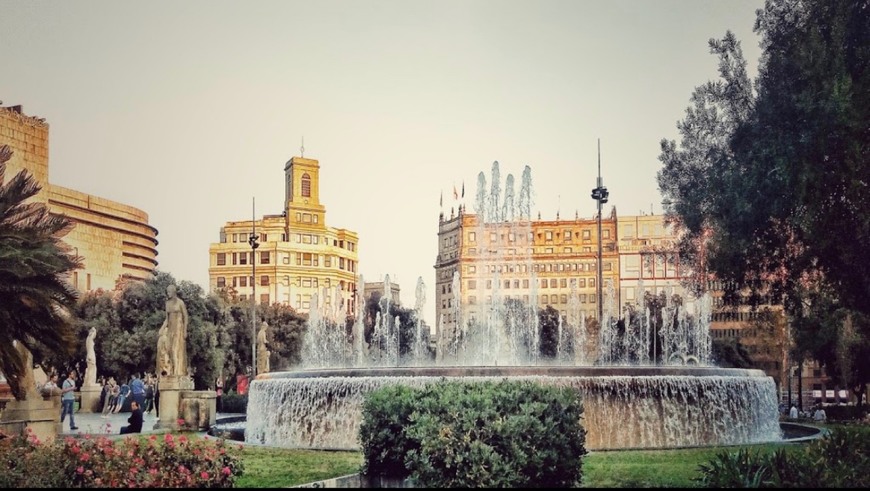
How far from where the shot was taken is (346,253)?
147 metres

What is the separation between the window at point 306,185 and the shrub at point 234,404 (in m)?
110

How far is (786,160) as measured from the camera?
1620cm

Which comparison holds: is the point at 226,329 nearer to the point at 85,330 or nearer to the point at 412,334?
the point at 85,330

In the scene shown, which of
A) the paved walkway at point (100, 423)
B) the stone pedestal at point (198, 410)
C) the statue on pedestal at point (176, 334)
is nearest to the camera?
the stone pedestal at point (198, 410)

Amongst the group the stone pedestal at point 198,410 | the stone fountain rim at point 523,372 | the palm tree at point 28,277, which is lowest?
the stone pedestal at point 198,410

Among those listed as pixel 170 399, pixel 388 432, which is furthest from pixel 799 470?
pixel 170 399

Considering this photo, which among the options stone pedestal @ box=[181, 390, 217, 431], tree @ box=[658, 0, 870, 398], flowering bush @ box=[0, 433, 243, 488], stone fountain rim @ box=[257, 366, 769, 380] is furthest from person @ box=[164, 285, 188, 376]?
flowering bush @ box=[0, 433, 243, 488]

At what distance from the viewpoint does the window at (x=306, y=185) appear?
5842 inches

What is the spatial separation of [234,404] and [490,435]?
99.0 feet

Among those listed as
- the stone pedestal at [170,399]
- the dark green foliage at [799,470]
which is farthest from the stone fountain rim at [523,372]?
the stone pedestal at [170,399]

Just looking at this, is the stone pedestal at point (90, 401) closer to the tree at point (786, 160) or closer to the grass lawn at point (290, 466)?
the grass lawn at point (290, 466)

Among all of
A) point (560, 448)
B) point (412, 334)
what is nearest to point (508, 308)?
point (412, 334)

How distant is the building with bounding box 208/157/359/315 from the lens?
135750 mm

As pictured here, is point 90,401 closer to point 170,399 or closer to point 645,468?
point 170,399
